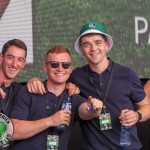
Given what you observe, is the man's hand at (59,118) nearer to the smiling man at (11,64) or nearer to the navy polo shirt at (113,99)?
the navy polo shirt at (113,99)

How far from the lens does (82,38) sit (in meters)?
1.82

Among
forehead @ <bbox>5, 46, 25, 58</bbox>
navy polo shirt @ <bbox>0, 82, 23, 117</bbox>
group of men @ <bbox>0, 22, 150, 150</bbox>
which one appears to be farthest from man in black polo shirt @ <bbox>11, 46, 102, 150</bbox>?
forehead @ <bbox>5, 46, 25, 58</bbox>

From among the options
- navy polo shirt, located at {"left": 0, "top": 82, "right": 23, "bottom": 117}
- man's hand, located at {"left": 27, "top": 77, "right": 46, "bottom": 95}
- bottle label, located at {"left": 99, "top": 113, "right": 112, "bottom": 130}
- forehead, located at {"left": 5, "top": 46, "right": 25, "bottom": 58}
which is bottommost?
bottle label, located at {"left": 99, "top": 113, "right": 112, "bottom": 130}

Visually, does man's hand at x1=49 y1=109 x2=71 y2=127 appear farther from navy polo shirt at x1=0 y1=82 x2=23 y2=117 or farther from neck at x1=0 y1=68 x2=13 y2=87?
neck at x1=0 y1=68 x2=13 y2=87

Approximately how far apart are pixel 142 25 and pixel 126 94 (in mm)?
1551

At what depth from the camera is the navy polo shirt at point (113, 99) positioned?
1730mm

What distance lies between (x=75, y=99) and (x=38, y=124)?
0.95 ft

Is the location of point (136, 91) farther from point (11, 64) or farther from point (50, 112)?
point (11, 64)

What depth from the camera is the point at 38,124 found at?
155 cm

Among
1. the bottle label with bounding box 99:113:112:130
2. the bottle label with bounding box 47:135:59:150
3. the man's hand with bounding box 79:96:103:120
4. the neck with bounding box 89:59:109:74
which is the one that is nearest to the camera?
the man's hand with bounding box 79:96:103:120

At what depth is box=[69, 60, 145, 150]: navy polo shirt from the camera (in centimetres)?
173

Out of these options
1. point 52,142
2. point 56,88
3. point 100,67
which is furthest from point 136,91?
point 52,142

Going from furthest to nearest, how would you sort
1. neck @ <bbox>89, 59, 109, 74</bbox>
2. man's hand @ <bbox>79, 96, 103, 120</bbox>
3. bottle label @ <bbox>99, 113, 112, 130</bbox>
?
neck @ <bbox>89, 59, 109, 74</bbox>, bottle label @ <bbox>99, 113, 112, 130</bbox>, man's hand @ <bbox>79, 96, 103, 120</bbox>

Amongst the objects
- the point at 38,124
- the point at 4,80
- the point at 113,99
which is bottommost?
the point at 38,124
